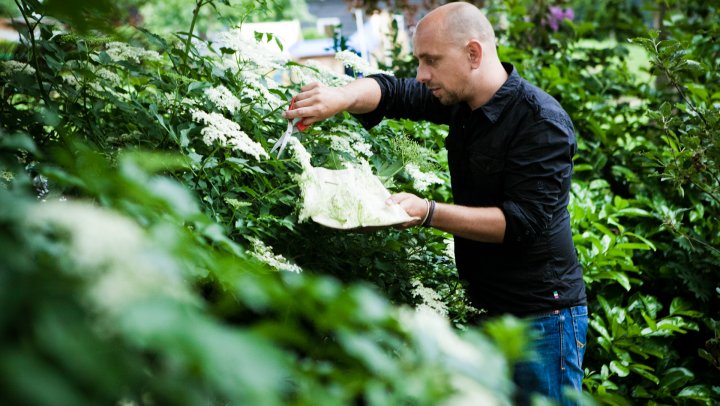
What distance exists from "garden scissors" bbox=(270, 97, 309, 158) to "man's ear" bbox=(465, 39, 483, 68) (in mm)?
571

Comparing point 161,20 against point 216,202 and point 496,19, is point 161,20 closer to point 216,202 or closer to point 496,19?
point 496,19

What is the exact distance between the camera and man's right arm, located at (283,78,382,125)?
202 cm

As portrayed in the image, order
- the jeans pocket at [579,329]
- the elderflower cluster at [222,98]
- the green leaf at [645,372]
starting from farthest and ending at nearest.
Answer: the green leaf at [645,372]
the jeans pocket at [579,329]
the elderflower cluster at [222,98]

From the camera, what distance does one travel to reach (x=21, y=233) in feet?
2.16

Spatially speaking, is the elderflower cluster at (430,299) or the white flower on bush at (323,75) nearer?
the elderflower cluster at (430,299)

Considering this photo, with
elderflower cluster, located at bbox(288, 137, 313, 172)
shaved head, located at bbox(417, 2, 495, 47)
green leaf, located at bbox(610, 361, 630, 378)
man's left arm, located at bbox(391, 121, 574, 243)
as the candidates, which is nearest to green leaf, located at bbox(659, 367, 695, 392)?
green leaf, located at bbox(610, 361, 630, 378)

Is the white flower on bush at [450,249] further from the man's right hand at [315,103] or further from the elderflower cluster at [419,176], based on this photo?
the man's right hand at [315,103]

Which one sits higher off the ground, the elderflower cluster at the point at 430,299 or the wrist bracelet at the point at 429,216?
the wrist bracelet at the point at 429,216

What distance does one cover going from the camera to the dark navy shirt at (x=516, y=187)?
83.2 inches

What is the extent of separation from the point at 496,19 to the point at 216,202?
3.19 meters

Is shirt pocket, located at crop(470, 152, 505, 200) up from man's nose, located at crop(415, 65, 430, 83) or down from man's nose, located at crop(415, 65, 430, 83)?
down

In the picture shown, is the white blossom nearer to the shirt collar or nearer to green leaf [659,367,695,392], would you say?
the shirt collar

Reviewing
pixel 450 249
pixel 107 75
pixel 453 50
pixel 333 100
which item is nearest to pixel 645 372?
pixel 450 249

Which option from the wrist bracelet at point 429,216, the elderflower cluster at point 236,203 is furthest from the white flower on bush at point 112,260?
the wrist bracelet at point 429,216
